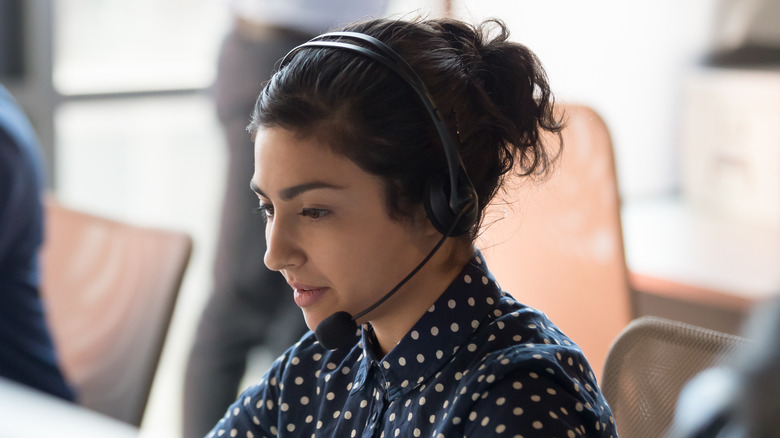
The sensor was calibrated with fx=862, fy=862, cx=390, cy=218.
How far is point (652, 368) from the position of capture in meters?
0.89

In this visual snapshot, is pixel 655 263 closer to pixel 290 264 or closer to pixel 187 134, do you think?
pixel 290 264

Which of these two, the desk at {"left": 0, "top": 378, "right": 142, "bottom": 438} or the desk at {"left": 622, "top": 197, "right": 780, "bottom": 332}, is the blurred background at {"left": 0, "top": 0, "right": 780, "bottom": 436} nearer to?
the desk at {"left": 622, "top": 197, "right": 780, "bottom": 332}

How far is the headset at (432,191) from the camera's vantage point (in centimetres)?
72

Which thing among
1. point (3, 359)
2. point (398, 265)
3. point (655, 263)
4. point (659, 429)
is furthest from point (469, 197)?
point (655, 263)

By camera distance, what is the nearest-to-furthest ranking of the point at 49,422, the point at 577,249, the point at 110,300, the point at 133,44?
1. the point at 49,422
2. the point at 577,249
3. the point at 110,300
4. the point at 133,44

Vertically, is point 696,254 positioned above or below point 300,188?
below

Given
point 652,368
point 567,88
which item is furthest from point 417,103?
point 567,88

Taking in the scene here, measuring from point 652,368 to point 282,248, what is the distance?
407mm

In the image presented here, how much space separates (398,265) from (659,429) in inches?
13.0

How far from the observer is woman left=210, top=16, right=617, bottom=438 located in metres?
0.74

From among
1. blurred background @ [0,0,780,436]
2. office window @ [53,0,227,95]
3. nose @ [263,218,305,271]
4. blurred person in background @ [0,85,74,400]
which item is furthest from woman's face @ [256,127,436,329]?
office window @ [53,0,227,95]

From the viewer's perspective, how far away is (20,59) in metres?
2.53

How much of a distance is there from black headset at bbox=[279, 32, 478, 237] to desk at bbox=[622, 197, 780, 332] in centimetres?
96

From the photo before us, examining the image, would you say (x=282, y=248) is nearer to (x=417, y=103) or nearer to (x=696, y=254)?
(x=417, y=103)
